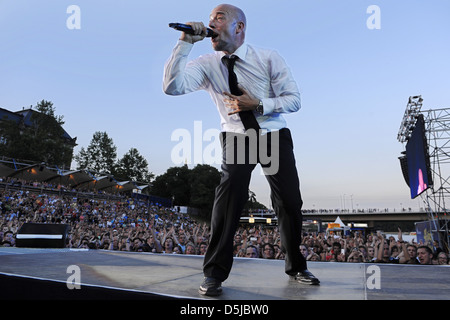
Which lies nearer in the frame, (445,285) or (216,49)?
(445,285)

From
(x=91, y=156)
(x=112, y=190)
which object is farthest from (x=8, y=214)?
(x=91, y=156)

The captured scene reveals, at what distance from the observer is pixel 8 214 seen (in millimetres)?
19266

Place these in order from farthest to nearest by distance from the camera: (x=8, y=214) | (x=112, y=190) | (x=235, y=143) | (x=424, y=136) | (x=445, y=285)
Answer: (x=112, y=190), (x=8, y=214), (x=424, y=136), (x=235, y=143), (x=445, y=285)

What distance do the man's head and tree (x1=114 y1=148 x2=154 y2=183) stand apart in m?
59.7

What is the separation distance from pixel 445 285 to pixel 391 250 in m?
5.03

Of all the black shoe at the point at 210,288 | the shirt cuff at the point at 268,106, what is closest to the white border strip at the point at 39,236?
the black shoe at the point at 210,288

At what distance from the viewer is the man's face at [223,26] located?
2.15 meters

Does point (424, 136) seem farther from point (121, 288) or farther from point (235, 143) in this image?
point (121, 288)

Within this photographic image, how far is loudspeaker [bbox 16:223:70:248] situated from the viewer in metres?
5.77

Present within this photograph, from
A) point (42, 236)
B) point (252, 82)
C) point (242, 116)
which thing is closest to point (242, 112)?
point (242, 116)

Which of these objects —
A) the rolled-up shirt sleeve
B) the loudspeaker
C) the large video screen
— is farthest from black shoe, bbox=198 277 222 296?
the large video screen

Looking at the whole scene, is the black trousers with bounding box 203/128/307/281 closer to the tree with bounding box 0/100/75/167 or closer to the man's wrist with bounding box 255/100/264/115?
the man's wrist with bounding box 255/100/264/115

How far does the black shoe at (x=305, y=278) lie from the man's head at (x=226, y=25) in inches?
66.3

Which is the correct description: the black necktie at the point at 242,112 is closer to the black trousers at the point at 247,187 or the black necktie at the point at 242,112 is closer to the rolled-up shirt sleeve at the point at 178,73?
the black trousers at the point at 247,187
